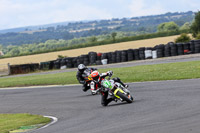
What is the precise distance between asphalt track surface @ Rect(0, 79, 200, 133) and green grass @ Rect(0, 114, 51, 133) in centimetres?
64

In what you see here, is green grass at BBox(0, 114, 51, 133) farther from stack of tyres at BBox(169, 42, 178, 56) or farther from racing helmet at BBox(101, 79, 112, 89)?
stack of tyres at BBox(169, 42, 178, 56)

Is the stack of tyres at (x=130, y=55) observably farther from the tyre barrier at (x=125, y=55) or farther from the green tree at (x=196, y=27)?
the green tree at (x=196, y=27)

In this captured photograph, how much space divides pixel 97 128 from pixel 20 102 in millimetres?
10255

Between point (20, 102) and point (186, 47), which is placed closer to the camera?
point (20, 102)

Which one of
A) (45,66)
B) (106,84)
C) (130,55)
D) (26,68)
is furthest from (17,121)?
(26,68)

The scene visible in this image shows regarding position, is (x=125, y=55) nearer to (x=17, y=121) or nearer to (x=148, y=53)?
(x=148, y=53)

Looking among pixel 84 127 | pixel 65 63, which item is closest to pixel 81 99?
pixel 84 127

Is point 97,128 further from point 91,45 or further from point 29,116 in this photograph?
point 91,45

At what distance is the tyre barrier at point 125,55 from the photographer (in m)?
34.2

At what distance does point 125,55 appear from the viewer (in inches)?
1476

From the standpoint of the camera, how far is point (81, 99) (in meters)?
16.8

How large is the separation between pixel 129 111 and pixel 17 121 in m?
3.76

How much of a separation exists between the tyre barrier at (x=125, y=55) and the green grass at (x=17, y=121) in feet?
72.9

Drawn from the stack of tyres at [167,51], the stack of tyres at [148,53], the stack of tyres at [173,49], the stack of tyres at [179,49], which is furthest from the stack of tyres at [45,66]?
the stack of tyres at [179,49]
